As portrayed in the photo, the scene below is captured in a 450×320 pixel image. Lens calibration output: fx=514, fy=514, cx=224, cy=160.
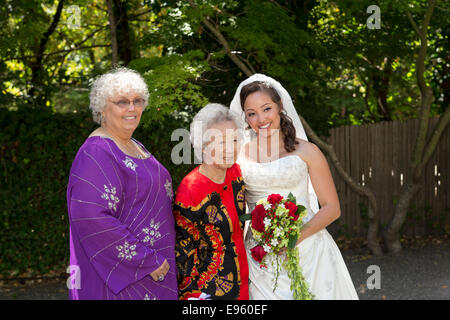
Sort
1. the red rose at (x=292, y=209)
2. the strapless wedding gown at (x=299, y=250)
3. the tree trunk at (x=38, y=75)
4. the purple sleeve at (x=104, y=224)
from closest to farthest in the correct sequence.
→ the purple sleeve at (x=104, y=224) < the red rose at (x=292, y=209) < the strapless wedding gown at (x=299, y=250) < the tree trunk at (x=38, y=75)

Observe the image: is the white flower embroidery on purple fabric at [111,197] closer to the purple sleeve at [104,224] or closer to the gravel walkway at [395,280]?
the purple sleeve at [104,224]

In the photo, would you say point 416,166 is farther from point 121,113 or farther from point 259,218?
point 121,113

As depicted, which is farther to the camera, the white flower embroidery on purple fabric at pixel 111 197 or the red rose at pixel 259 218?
the red rose at pixel 259 218

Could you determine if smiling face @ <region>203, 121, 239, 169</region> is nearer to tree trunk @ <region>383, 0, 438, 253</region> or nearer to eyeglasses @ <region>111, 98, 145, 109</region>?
eyeglasses @ <region>111, 98, 145, 109</region>

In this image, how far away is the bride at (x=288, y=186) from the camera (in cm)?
317

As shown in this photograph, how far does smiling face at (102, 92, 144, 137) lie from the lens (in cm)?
279

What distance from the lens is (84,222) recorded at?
8.50ft

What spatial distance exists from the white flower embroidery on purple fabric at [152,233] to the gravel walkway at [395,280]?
3948mm

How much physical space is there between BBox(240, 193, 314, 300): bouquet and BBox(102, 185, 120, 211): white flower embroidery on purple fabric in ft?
2.38

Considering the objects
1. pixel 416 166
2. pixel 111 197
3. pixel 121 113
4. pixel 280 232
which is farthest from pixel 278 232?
pixel 416 166

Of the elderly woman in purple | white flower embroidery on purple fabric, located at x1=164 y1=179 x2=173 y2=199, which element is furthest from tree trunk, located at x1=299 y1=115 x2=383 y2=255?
the elderly woman in purple

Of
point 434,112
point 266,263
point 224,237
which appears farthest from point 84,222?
point 434,112

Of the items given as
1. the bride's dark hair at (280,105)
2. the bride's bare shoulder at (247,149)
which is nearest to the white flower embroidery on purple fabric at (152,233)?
the bride's bare shoulder at (247,149)

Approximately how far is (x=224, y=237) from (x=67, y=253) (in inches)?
173
